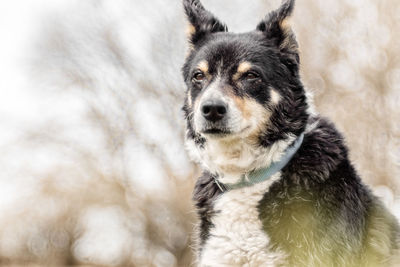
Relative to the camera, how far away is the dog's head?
301 centimetres

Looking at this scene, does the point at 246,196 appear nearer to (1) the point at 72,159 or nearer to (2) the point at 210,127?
(2) the point at 210,127

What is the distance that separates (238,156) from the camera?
316cm

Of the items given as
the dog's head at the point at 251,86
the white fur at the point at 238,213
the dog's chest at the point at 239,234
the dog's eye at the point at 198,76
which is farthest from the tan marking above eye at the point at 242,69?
the dog's chest at the point at 239,234

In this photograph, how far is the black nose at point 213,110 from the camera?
2.95 metres

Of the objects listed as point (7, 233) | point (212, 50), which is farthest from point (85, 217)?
point (212, 50)

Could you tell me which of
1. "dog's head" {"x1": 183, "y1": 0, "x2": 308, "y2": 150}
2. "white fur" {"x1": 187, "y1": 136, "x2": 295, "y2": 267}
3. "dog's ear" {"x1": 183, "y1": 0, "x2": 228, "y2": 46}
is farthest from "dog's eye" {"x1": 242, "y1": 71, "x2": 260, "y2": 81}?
"dog's ear" {"x1": 183, "y1": 0, "x2": 228, "y2": 46}

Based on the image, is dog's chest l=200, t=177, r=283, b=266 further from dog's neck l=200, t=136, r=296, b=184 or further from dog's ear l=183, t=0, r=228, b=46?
dog's ear l=183, t=0, r=228, b=46

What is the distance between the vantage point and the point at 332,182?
2.81 m

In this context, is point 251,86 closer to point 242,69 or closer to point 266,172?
point 242,69

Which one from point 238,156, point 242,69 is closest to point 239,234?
point 238,156

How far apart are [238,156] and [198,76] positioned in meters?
0.65

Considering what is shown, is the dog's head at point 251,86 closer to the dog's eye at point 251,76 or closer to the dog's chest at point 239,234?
the dog's eye at point 251,76

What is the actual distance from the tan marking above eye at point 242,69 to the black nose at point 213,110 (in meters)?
0.30

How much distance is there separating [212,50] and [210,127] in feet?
1.99
